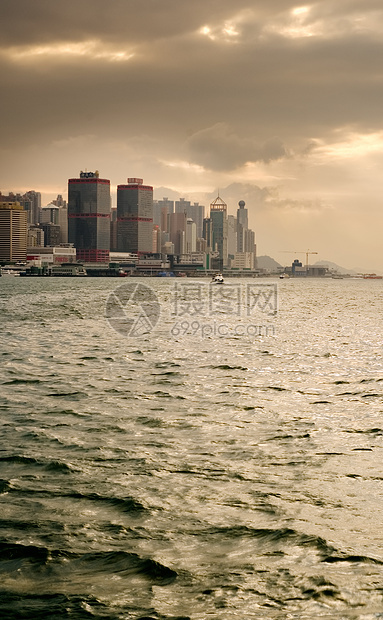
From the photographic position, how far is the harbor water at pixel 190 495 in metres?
9.91

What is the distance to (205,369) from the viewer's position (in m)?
32.6

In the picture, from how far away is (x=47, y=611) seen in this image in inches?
368

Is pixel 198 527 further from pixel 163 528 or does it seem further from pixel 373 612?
pixel 373 612

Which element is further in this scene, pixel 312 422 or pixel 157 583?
pixel 312 422

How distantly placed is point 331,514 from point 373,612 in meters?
3.71

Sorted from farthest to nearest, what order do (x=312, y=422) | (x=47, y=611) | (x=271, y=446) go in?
(x=312, y=422) → (x=271, y=446) → (x=47, y=611)

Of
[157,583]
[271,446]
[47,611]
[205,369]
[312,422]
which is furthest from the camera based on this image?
[205,369]

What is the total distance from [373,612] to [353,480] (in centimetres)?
581

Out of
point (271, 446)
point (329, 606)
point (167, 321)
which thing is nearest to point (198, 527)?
point (329, 606)

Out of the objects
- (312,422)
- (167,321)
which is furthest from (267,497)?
(167,321)

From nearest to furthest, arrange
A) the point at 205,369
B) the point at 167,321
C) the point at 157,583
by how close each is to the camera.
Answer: the point at 157,583 → the point at 205,369 → the point at 167,321

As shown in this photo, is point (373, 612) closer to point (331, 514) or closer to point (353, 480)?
point (331, 514)

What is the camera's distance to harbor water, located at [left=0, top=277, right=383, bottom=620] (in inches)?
390

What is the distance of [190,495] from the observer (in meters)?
14.0
